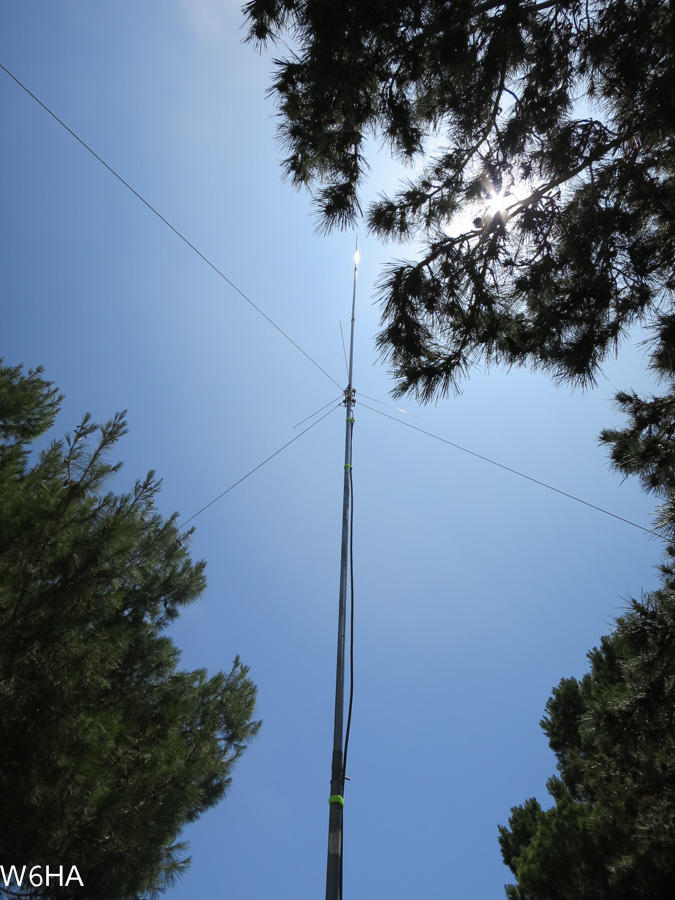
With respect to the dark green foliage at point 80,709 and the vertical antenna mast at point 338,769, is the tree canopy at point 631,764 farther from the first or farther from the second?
the dark green foliage at point 80,709

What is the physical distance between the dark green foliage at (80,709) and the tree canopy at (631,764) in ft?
10.7

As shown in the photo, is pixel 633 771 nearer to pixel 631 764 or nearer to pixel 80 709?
pixel 631 764

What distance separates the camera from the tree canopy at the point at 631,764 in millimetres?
3527

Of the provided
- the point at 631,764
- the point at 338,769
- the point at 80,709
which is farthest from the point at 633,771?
the point at 80,709

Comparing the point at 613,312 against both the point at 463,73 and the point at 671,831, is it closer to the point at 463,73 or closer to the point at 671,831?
the point at 463,73

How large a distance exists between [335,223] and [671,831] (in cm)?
492

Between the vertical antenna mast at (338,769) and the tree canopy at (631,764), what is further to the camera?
the tree canopy at (631,764)

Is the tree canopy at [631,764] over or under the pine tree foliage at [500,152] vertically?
under

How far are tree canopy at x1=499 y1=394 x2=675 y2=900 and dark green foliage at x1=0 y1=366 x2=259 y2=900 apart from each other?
325cm

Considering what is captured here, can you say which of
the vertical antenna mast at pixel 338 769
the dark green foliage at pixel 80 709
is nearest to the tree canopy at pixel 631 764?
the vertical antenna mast at pixel 338 769

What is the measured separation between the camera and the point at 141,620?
594 cm

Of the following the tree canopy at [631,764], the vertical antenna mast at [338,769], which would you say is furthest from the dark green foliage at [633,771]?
the vertical antenna mast at [338,769]

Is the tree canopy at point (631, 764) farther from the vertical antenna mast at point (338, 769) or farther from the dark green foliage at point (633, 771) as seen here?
the vertical antenna mast at point (338, 769)

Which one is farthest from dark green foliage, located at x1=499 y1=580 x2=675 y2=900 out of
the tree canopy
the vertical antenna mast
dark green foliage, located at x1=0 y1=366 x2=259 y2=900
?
dark green foliage, located at x1=0 y1=366 x2=259 y2=900
